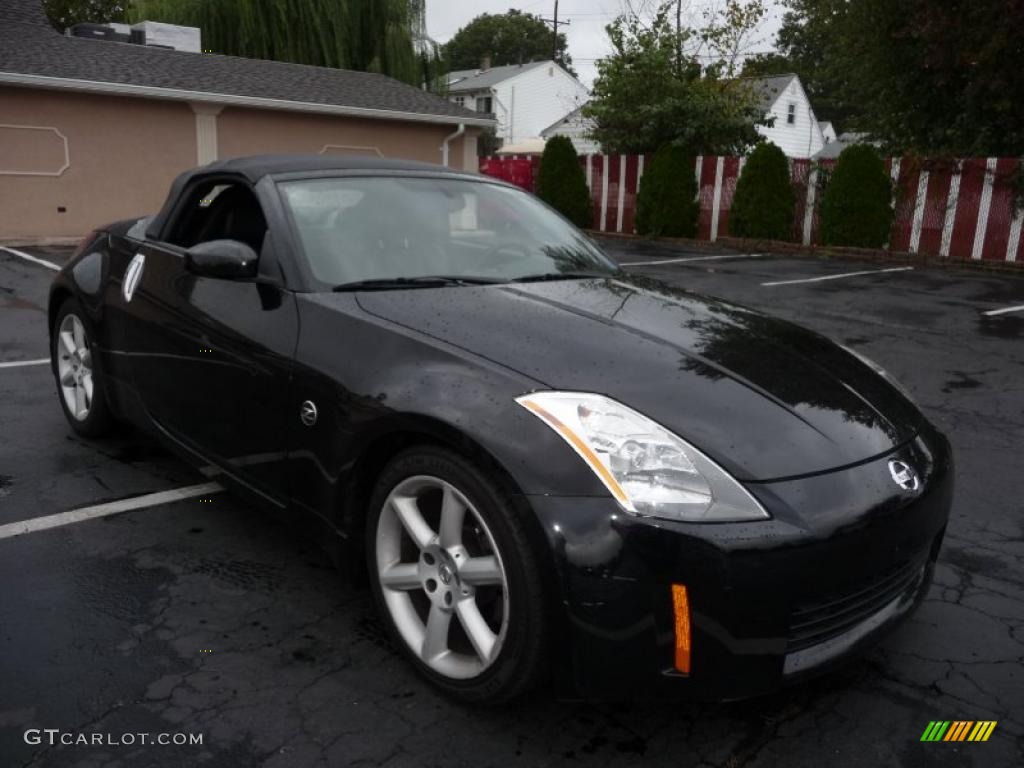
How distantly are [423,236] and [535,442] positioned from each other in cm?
141

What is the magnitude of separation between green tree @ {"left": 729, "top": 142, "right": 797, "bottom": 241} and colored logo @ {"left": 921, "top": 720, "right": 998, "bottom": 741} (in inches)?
641

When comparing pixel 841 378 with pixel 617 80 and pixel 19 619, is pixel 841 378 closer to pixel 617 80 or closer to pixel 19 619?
pixel 19 619

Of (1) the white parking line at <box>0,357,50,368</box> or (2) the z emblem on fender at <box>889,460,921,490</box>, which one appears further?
(1) the white parking line at <box>0,357,50,368</box>

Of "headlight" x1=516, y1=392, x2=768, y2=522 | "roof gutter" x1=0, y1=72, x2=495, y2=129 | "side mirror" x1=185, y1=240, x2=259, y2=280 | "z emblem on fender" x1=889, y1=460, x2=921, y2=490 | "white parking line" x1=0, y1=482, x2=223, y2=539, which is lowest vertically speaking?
"white parking line" x1=0, y1=482, x2=223, y2=539

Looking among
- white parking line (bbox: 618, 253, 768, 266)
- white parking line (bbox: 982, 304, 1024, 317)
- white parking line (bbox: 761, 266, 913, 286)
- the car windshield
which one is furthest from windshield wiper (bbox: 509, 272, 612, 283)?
white parking line (bbox: 618, 253, 768, 266)

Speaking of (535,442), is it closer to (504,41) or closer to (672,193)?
(672,193)

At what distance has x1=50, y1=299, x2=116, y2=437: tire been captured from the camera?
4.26 metres

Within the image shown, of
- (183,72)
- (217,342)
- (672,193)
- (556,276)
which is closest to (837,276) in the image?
(672,193)

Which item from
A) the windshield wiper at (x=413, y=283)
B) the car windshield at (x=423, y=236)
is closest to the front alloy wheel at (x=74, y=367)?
the car windshield at (x=423, y=236)

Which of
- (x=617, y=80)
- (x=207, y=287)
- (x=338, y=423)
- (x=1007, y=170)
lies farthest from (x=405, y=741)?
(x=617, y=80)

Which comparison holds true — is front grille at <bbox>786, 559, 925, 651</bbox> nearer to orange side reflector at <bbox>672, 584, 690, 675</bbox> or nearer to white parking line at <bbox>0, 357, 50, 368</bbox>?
orange side reflector at <bbox>672, 584, 690, 675</bbox>

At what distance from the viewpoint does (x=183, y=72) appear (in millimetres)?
18031

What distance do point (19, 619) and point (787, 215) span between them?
1689 centimetres

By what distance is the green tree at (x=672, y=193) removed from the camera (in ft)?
63.1
